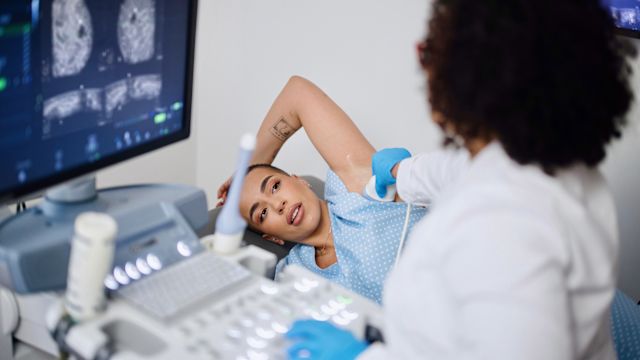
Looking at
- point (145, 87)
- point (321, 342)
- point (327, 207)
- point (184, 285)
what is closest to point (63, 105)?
point (145, 87)

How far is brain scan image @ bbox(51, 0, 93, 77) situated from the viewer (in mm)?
935

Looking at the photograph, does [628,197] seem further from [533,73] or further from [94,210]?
[94,210]

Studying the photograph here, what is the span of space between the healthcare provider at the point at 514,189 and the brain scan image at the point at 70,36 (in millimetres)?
505

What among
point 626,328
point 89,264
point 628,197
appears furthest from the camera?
point 628,197

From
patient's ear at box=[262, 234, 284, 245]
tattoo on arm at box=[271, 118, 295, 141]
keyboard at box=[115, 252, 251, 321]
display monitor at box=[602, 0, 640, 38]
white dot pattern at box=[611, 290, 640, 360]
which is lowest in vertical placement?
patient's ear at box=[262, 234, 284, 245]

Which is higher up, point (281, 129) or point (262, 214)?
point (281, 129)

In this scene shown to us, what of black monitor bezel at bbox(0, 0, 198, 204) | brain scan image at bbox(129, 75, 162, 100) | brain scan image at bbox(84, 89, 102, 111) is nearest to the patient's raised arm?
black monitor bezel at bbox(0, 0, 198, 204)

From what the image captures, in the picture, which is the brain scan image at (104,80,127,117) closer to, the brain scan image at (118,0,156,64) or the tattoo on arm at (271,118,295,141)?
the brain scan image at (118,0,156,64)

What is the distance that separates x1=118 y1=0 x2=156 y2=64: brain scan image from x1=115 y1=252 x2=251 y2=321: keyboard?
0.35m

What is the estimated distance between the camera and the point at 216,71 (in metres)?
2.60

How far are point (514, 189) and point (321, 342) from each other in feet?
1.20

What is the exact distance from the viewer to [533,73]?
29.9 inches

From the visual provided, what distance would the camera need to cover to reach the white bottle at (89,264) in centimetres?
88

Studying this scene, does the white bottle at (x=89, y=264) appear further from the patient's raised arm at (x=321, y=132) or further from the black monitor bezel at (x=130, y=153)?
the patient's raised arm at (x=321, y=132)
